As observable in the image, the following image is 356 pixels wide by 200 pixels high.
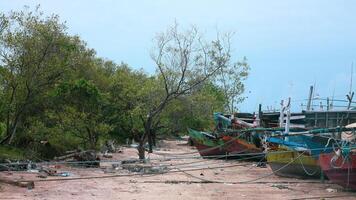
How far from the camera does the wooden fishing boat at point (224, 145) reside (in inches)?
926

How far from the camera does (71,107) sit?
21.8 metres

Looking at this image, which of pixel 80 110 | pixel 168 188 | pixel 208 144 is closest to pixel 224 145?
pixel 208 144

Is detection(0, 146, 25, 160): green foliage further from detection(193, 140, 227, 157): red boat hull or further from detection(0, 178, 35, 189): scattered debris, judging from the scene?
detection(193, 140, 227, 157): red boat hull

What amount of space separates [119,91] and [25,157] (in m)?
9.63

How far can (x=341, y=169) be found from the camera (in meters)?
12.8

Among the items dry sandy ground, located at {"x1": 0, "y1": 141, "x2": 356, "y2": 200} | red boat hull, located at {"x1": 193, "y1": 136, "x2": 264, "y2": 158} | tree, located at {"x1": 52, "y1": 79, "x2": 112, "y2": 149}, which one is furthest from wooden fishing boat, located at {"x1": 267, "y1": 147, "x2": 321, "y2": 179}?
tree, located at {"x1": 52, "y1": 79, "x2": 112, "y2": 149}

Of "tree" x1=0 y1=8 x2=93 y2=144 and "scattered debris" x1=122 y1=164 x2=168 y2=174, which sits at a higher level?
"tree" x1=0 y1=8 x2=93 y2=144

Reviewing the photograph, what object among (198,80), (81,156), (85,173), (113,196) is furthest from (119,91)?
(113,196)

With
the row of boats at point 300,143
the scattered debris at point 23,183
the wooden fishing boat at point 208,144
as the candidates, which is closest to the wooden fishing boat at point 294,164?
the row of boats at point 300,143

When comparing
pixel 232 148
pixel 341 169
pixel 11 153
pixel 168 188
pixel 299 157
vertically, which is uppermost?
pixel 232 148

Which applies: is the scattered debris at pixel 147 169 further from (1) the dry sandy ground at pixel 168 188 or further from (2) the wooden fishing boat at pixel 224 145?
(2) the wooden fishing boat at pixel 224 145

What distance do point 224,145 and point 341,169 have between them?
11460 mm

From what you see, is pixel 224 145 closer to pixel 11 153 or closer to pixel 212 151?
pixel 212 151

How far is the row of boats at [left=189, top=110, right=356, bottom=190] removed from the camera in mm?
12914
